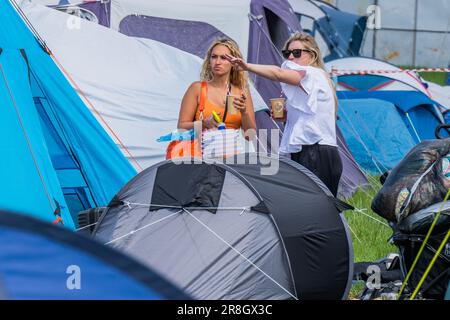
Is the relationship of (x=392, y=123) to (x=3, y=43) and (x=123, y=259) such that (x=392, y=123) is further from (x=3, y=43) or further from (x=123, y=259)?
(x=123, y=259)

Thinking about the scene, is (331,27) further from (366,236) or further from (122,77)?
(366,236)

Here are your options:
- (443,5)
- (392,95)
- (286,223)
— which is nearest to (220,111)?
(286,223)

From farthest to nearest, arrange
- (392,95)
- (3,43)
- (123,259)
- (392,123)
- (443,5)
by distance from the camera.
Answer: (443,5), (392,95), (392,123), (3,43), (123,259)

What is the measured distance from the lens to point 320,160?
5965 millimetres

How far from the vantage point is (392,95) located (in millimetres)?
12180

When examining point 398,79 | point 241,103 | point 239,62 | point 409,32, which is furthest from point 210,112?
point 409,32

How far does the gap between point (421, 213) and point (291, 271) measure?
0.76m

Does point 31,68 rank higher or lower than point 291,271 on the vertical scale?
higher

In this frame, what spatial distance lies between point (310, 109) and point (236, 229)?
3.45 feet

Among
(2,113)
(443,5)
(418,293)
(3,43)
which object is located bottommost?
(418,293)

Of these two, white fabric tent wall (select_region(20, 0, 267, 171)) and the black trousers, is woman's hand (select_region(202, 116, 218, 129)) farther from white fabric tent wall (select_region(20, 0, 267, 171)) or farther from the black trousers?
white fabric tent wall (select_region(20, 0, 267, 171))

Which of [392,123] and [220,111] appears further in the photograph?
[392,123]

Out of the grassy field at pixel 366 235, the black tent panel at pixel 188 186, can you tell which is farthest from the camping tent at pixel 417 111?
the black tent panel at pixel 188 186

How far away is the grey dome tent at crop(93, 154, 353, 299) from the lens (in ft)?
16.8
